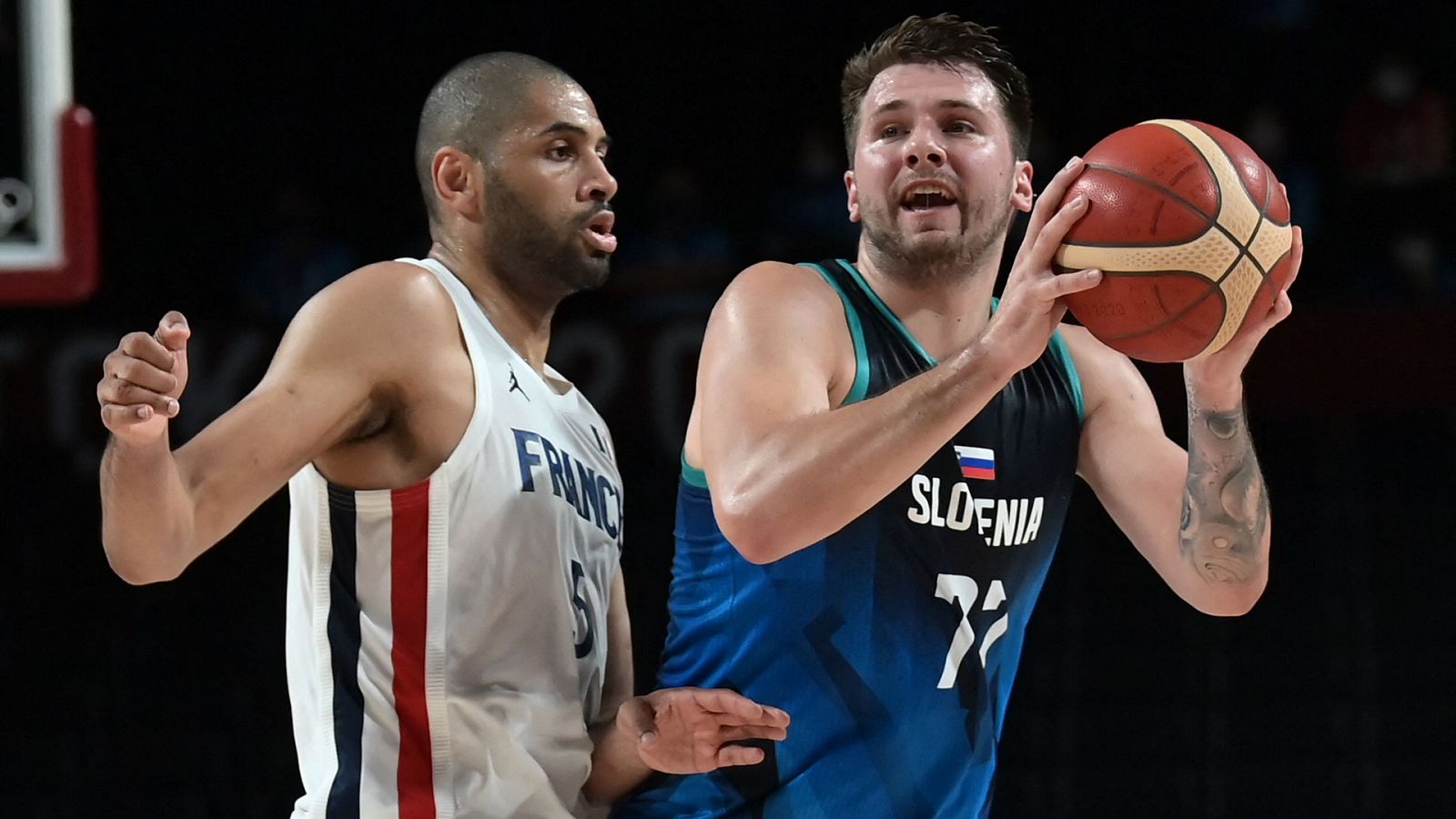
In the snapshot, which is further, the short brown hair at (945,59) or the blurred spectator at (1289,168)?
the blurred spectator at (1289,168)

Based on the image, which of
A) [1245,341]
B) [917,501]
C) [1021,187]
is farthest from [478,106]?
[1245,341]

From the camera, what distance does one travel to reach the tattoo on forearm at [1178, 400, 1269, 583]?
2934 millimetres

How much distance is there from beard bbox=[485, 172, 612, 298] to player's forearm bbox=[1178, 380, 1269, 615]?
129cm

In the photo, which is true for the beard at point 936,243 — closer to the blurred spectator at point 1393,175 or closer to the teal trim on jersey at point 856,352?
the teal trim on jersey at point 856,352

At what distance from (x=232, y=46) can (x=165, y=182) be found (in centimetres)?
130

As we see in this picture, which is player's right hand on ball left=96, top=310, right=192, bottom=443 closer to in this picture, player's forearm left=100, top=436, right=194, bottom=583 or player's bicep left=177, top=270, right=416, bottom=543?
player's forearm left=100, top=436, right=194, bottom=583

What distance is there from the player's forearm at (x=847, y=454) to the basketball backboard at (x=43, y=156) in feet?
5.61

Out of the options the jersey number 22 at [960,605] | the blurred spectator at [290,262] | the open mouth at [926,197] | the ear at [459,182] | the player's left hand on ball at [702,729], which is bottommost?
the player's left hand on ball at [702,729]

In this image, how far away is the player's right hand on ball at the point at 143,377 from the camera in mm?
Answer: 2346

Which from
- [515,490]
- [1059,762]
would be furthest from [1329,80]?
[515,490]

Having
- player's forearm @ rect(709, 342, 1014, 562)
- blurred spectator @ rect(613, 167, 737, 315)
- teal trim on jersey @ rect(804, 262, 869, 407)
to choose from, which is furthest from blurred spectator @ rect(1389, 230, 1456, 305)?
player's forearm @ rect(709, 342, 1014, 562)

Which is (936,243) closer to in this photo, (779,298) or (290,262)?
(779,298)

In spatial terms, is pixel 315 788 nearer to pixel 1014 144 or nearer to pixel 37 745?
pixel 1014 144

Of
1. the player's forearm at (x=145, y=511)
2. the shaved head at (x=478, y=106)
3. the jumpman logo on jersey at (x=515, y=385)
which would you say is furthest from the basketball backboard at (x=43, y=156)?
the player's forearm at (x=145, y=511)
